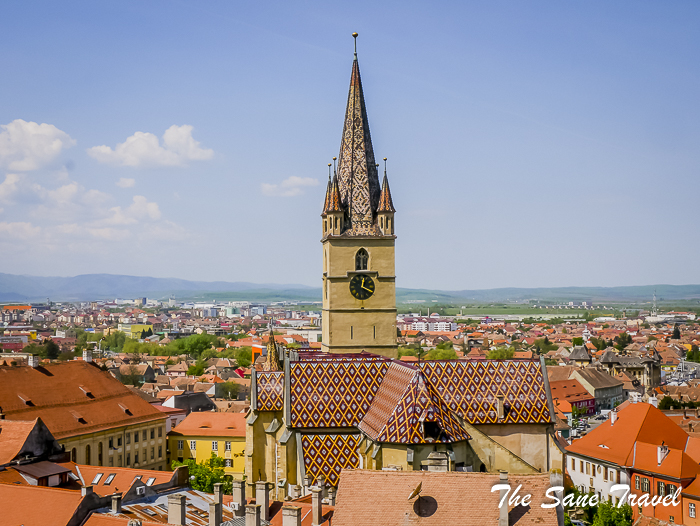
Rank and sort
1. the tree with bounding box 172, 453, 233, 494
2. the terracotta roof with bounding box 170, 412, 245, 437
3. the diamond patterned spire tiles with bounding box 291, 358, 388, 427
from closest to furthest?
the diamond patterned spire tiles with bounding box 291, 358, 388, 427
the tree with bounding box 172, 453, 233, 494
the terracotta roof with bounding box 170, 412, 245, 437

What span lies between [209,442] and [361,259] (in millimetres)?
30791

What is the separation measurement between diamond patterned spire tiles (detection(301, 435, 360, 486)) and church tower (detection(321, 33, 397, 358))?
37.7 feet

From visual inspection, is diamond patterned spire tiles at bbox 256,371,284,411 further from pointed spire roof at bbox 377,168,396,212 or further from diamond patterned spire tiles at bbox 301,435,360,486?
pointed spire roof at bbox 377,168,396,212

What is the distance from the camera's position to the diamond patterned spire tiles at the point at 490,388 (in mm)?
36819

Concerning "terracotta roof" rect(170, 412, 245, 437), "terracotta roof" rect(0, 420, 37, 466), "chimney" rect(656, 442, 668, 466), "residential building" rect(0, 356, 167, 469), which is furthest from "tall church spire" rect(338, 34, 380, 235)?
"terracotta roof" rect(170, 412, 245, 437)

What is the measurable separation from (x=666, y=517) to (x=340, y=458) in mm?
29772

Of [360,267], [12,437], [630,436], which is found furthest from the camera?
[630,436]

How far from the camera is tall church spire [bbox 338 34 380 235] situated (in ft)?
163

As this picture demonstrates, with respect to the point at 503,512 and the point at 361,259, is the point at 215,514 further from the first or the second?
the point at 361,259

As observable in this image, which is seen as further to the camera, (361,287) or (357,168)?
(357,168)

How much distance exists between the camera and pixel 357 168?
50.1m

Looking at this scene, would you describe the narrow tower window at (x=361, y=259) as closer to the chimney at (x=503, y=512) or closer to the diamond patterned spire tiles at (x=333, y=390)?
the diamond patterned spire tiles at (x=333, y=390)

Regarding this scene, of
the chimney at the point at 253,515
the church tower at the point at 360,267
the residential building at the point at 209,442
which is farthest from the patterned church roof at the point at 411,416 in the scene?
the residential building at the point at 209,442

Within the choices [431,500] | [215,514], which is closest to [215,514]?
[215,514]
